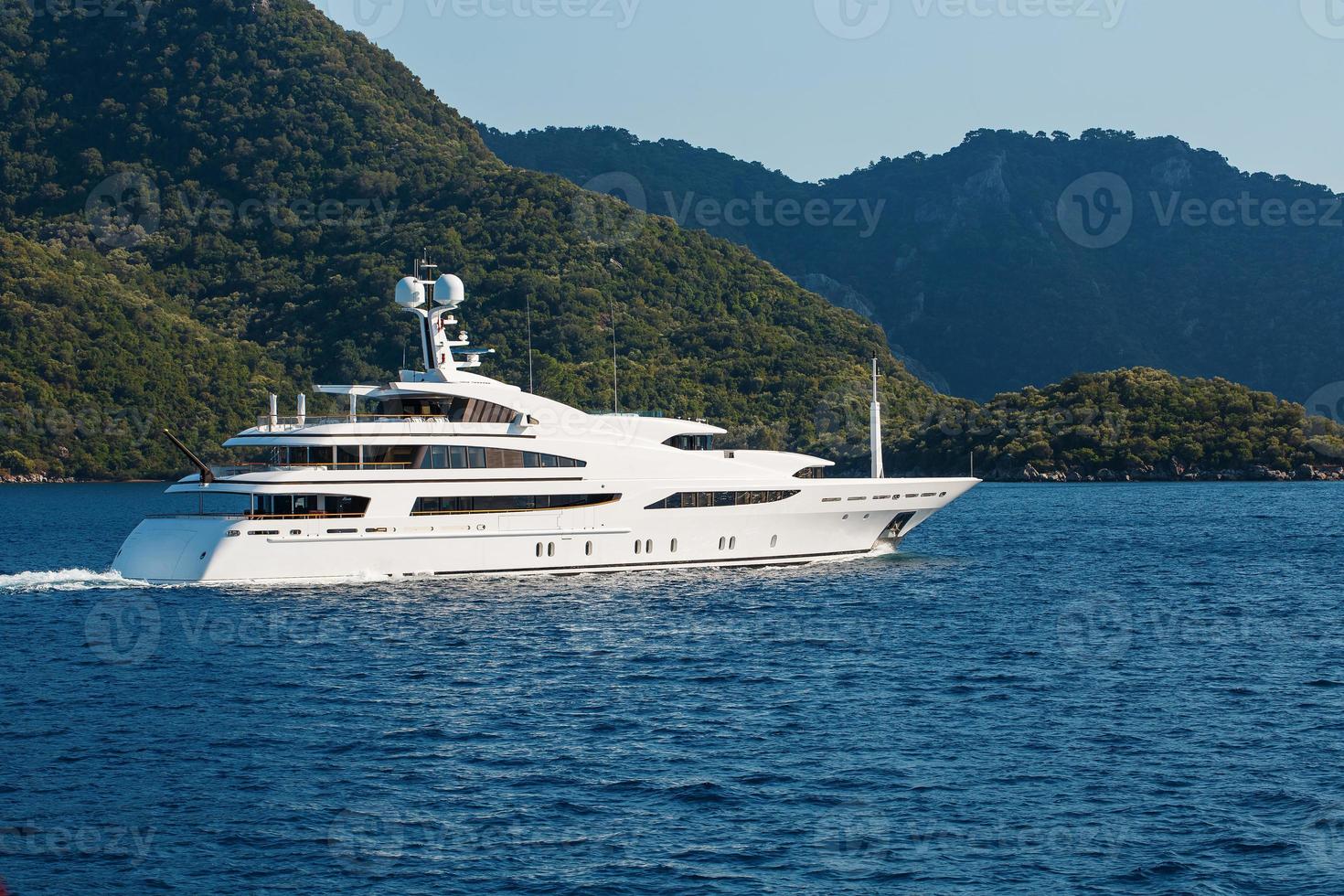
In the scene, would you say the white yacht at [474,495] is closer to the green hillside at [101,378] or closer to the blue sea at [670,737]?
the blue sea at [670,737]

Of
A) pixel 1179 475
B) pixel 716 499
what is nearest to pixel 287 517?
pixel 716 499

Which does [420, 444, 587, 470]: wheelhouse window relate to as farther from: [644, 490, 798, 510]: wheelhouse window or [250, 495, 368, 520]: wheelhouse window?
[644, 490, 798, 510]: wheelhouse window

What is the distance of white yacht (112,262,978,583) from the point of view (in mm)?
43875

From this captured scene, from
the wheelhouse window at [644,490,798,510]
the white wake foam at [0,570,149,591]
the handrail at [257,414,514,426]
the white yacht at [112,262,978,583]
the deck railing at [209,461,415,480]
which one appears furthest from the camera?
the wheelhouse window at [644,490,798,510]

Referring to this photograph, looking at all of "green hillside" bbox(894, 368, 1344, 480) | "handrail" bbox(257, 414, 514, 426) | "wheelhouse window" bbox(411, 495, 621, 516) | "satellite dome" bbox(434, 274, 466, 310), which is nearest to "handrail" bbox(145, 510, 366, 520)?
"wheelhouse window" bbox(411, 495, 621, 516)

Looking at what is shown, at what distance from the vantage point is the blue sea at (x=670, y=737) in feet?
66.6

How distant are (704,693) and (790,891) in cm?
1206

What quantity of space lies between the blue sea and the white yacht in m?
1.28

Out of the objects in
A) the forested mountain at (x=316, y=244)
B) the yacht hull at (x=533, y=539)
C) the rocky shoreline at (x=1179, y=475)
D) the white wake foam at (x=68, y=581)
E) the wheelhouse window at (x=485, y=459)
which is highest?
the forested mountain at (x=316, y=244)

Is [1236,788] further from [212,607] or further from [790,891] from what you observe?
[212,607]

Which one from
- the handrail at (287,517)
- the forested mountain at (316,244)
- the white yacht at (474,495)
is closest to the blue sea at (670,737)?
the white yacht at (474,495)

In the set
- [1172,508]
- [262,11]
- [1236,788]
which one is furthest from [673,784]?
[262,11]

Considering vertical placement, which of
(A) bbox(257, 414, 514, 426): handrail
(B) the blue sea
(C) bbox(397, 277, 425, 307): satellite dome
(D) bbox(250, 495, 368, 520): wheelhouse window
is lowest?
(B) the blue sea

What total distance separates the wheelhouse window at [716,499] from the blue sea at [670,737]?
269 cm
